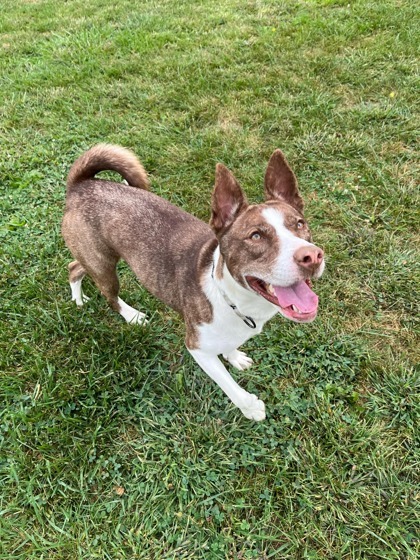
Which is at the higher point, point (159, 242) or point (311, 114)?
point (311, 114)

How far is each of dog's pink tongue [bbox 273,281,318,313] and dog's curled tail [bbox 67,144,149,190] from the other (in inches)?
68.3

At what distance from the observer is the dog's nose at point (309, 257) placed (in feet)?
6.58

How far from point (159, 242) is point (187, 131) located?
9.02ft

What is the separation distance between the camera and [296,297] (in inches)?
85.9

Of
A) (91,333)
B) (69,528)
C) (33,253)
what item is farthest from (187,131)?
(69,528)

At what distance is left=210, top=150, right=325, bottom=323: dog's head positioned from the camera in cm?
206

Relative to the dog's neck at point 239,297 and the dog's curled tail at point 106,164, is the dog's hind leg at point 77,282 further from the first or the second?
the dog's neck at point 239,297

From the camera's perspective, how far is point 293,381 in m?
3.15

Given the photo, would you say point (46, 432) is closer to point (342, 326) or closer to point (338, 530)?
point (338, 530)

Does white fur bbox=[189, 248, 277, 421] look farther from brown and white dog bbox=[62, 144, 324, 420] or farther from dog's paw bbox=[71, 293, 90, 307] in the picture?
dog's paw bbox=[71, 293, 90, 307]

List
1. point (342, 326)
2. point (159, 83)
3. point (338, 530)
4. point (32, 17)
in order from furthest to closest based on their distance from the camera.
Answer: point (32, 17) < point (159, 83) < point (342, 326) < point (338, 530)

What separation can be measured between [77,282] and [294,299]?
89.7 inches

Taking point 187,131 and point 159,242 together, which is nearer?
point 159,242

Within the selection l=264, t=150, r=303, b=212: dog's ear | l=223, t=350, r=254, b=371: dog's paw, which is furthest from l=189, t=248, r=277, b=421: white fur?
l=264, t=150, r=303, b=212: dog's ear
